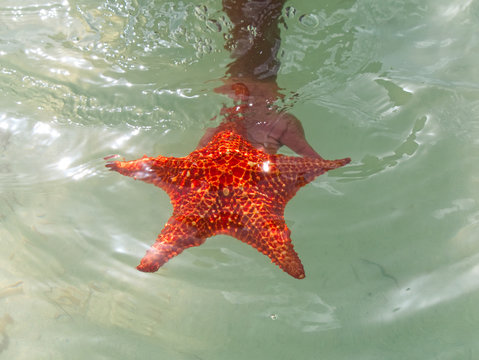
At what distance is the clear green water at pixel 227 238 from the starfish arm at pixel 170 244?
103 cm

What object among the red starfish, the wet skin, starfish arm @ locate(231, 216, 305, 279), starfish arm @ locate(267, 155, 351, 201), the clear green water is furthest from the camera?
the wet skin

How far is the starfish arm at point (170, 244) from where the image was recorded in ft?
10.1

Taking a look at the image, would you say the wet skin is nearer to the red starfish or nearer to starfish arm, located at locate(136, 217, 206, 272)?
the red starfish

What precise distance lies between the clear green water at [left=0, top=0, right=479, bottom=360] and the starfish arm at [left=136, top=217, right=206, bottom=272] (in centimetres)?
103

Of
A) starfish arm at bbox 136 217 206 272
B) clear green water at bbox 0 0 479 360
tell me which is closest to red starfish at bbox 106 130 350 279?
starfish arm at bbox 136 217 206 272

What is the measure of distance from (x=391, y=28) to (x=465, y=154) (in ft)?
6.88

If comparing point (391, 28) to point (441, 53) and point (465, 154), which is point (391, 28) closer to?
point (441, 53)

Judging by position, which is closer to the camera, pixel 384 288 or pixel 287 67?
→ pixel 384 288

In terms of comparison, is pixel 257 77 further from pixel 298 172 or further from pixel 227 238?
pixel 227 238

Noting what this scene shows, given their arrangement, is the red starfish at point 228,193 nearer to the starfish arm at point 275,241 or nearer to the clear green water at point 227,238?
the starfish arm at point 275,241

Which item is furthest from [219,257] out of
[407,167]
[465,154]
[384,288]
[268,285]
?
[465,154]

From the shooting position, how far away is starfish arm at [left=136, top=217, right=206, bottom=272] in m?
3.07

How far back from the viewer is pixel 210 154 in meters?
3.69

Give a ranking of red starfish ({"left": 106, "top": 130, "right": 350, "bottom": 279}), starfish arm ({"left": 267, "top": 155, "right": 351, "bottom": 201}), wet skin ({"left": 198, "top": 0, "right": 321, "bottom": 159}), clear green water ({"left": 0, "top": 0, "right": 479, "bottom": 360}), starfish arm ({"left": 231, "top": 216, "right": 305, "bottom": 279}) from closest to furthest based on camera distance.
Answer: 1. starfish arm ({"left": 231, "top": 216, "right": 305, "bottom": 279})
2. red starfish ({"left": 106, "top": 130, "right": 350, "bottom": 279})
3. starfish arm ({"left": 267, "top": 155, "right": 351, "bottom": 201})
4. clear green water ({"left": 0, "top": 0, "right": 479, "bottom": 360})
5. wet skin ({"left": 198, "top": 0, "right": 321, "bottom": 159})
